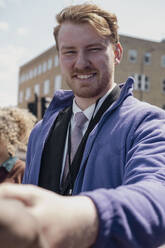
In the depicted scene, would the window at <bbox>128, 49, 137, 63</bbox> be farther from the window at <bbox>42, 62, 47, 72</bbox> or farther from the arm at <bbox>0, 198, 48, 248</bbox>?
the arm at <bbox>0, 198, 48, 248</bbox>

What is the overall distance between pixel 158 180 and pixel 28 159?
57.2 inches

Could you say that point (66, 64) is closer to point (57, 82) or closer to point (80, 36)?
point (80, 36)

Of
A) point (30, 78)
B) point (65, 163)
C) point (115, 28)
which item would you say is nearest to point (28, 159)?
point (65, 163)

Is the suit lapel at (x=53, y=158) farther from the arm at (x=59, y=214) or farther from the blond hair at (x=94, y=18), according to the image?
the arm at (x=59, y=214)

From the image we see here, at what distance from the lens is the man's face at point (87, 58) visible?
1875 millimetres

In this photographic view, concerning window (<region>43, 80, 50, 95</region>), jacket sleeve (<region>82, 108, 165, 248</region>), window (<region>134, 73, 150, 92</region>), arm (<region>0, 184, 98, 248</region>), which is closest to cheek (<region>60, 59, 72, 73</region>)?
jacket sleeve (<region>82, 108, 165, 248</region>)

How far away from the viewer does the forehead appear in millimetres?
1859

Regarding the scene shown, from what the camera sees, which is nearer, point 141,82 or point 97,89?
point 97,89

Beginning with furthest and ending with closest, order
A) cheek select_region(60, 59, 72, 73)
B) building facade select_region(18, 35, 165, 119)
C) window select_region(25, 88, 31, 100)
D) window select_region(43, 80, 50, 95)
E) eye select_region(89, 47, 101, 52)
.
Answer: window select_region(25, 88, 31, 100) → window select_region(43, 80, 50, 95) → building facade select_region(18, 35, 165, 119) → cheek select_region(60, 59, 72, 73) → eye select_region(89, 47, 101, 52)

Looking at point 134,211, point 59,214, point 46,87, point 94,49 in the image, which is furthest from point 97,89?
point 46,87

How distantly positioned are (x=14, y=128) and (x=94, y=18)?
1.80 m

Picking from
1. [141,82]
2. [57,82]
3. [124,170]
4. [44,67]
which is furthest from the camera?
[44,67]

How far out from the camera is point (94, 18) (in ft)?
6.19

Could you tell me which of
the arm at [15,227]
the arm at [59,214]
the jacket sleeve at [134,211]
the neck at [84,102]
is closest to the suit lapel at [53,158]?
the neck at [84,102]
